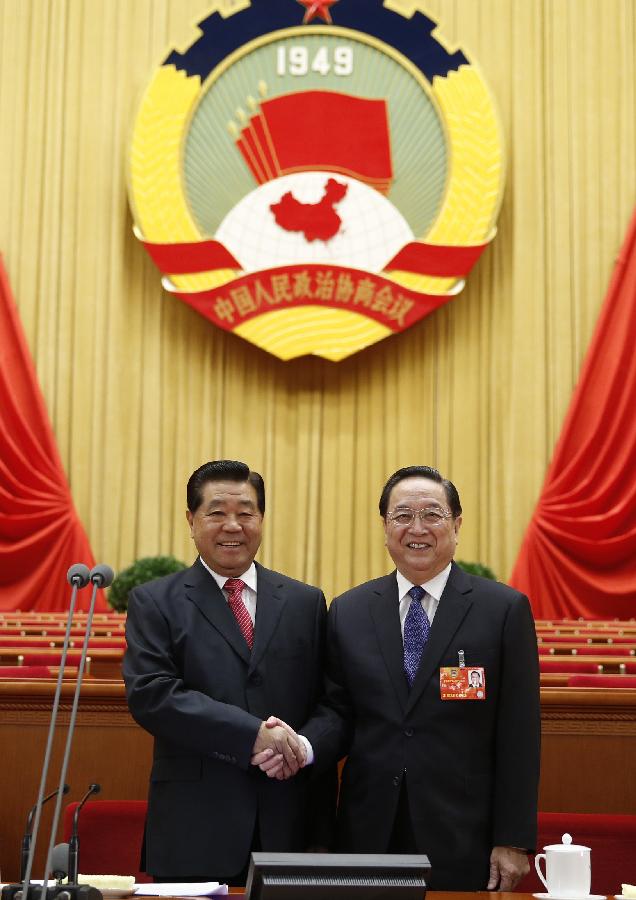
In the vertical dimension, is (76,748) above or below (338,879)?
below

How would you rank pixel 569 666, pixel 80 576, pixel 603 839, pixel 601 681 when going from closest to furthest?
1. pixel 80 576
2. pixel 603 839
3. pixel 601 681
4. pixel 569 666

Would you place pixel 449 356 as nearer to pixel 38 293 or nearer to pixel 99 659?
pixel 38 293

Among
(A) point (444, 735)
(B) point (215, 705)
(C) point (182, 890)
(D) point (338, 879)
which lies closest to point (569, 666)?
(A) point (444, 735)

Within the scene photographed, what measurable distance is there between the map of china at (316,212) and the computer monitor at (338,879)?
647 centimetres

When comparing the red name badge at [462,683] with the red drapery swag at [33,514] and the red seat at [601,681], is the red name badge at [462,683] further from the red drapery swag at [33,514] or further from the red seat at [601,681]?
the red drapery swag at [33,514]

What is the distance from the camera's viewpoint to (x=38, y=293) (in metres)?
7.91

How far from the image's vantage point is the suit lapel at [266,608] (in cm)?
→ 234

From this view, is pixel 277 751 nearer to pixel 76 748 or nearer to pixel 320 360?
pixel 76 748

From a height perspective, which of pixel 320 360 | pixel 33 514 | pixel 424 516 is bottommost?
pixel 424 516

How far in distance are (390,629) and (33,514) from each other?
5.50 meters

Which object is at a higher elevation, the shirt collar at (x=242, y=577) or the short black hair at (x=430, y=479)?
the short black hair at (x=430, y=479)

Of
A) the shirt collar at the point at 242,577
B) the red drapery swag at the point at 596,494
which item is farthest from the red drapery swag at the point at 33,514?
the shirt collar at the point at 242,577

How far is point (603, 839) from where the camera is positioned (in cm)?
258

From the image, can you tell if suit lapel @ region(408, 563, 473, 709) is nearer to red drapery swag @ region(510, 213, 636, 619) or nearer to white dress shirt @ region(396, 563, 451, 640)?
white dress shirt @ region(396, 563, 451, 640)
